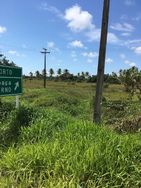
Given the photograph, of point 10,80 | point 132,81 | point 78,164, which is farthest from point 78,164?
point 132,81

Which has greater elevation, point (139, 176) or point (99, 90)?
point (99, 90)

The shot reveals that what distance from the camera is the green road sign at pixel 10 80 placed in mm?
8992

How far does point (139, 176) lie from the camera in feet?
16.6

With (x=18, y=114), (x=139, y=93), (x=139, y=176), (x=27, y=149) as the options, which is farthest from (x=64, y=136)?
(x=139, y=93)

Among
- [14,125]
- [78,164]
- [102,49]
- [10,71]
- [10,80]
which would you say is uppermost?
[102,49]

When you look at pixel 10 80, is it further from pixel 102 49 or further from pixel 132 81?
pixel 132 81

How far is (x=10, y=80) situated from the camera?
30.7ft

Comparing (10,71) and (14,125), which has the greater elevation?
(10,71)

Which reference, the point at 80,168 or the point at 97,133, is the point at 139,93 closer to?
the point at 97,133

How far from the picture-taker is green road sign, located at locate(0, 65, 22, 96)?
29.5 feet

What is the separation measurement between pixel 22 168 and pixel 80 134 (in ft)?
4.97

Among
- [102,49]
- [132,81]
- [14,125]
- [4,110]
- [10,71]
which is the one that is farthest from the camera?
[132,81]

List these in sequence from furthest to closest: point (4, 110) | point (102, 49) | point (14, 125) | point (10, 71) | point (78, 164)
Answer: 1. point (4, 110)
2. point (10, 71)
3. point (102, 49)
4. point (14, 125)
5. point (78, 164)

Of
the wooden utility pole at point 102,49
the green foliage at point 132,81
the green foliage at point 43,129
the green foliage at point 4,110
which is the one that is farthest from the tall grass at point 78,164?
the green foliage at point 132,81
